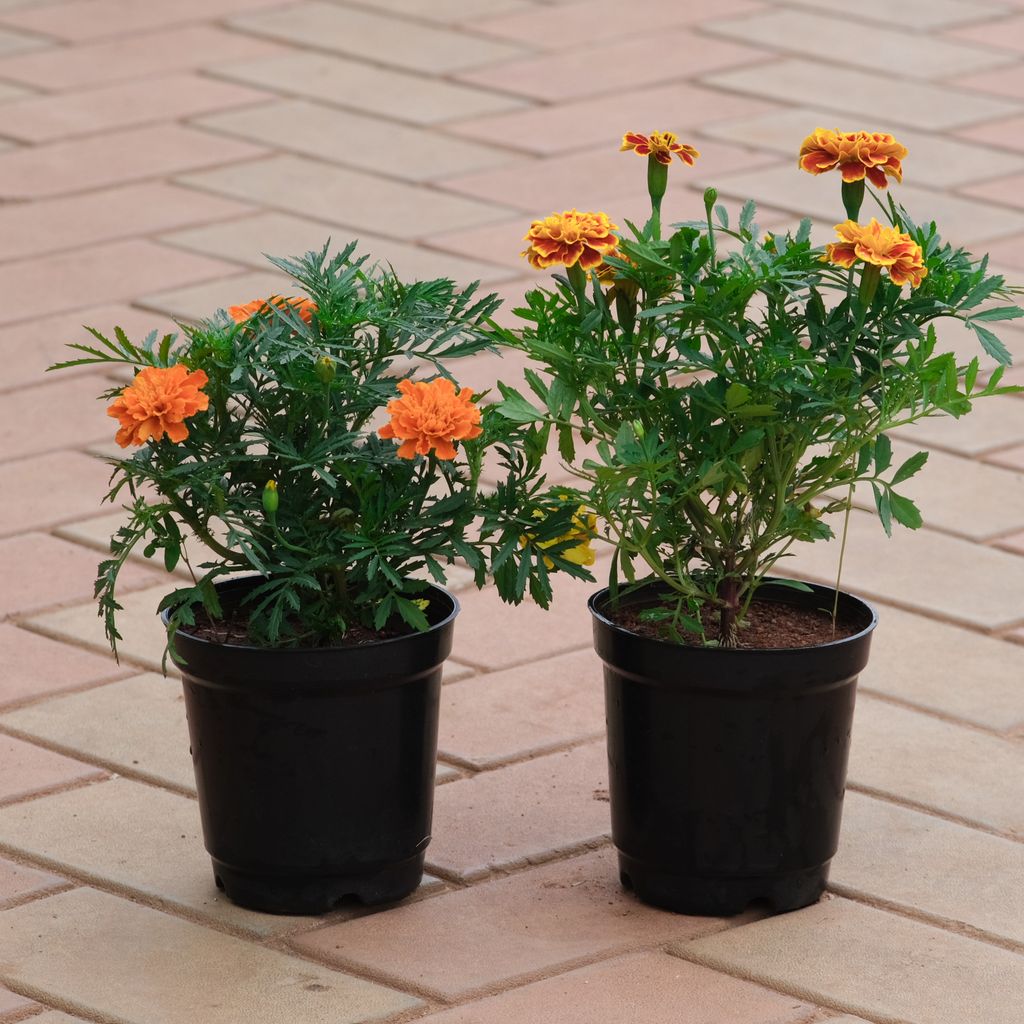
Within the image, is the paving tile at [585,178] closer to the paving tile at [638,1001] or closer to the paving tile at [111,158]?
the paving tile at [111,158]

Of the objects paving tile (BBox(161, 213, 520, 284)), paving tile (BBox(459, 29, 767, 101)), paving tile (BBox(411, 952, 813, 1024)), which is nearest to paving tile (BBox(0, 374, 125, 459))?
paving tile (BBox(161, 213, 520, 284))

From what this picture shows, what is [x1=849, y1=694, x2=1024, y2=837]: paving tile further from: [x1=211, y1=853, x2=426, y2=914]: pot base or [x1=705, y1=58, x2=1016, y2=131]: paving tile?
[x1=705, y1=58, x2=1016, y2=131]: paving tile

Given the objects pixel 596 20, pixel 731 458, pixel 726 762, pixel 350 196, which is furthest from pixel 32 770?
pixel 596 20

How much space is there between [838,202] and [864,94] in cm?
95

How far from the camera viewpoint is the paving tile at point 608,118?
243 inches

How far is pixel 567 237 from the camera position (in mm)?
2594

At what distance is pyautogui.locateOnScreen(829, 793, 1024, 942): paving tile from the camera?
9.42ft

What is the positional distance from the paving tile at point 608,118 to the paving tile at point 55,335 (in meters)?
1.55

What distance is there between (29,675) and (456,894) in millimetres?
1001

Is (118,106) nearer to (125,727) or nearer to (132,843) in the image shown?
(125,727)

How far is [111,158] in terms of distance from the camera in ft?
19.8

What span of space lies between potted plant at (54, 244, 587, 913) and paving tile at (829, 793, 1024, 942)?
2.08 ft

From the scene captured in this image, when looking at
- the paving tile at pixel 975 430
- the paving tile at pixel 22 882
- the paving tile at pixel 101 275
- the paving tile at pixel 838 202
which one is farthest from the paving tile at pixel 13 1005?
the paving tile at pixel 838 202

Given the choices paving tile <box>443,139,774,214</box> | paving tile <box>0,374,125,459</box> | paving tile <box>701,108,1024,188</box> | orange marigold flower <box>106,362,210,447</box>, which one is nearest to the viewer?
orange marigold flower <box>106,362,210,447</box>
